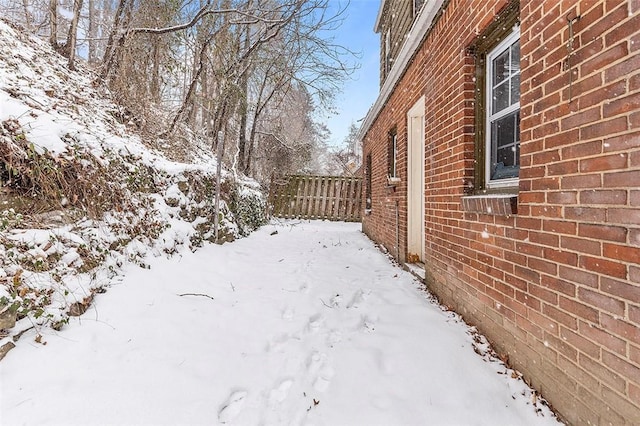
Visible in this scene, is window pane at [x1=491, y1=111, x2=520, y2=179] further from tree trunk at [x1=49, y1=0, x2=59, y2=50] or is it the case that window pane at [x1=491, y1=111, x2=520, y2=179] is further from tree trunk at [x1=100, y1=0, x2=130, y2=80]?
tree trunk at [x1=49, y1=0, x2=59, y2=50]

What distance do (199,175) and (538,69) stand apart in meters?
4.52

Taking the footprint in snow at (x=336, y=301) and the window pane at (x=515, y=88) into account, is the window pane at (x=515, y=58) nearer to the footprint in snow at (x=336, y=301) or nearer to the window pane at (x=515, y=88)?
the window pane at (x=515, y=88)

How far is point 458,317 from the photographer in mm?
2809

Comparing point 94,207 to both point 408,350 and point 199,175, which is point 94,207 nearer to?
point 199,175

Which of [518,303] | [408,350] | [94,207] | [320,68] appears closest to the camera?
[518,303]

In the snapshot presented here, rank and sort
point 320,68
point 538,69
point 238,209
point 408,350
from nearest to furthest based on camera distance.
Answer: point 538,69, point 408,350, point 238,209, point 320,68

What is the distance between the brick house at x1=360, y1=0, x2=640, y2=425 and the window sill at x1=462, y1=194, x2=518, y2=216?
0.01 metres

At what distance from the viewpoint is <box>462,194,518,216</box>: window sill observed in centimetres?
202

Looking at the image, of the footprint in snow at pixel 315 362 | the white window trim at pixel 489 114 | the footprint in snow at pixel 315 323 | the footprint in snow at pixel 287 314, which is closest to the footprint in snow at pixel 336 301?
the footprint in snow at pixel 315 323

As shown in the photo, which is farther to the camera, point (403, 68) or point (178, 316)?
point (403, 68)

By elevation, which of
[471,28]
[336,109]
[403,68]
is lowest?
[471,28]

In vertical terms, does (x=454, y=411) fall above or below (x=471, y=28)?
below

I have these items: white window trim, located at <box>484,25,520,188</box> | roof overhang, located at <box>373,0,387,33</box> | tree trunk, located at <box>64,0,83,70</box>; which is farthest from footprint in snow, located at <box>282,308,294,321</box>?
roof overhang, located at <box>373,0,387,33</box>

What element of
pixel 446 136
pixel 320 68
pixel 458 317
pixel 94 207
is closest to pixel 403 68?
pixel 446 136
